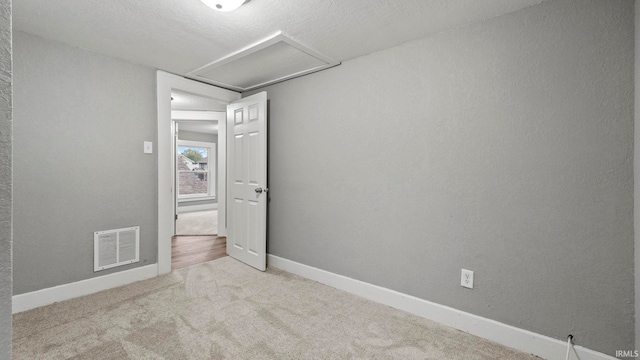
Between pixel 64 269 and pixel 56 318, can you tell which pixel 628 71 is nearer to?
pixel 56 318

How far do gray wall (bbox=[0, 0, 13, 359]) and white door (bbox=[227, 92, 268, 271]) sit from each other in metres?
2.48

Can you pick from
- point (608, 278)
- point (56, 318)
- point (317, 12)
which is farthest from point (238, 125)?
point (608, 278)

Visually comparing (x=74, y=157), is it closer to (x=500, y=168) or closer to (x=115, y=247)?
(x=115, y=247)

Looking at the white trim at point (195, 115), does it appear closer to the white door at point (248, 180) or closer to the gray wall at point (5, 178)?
the white door at point (248, 180)

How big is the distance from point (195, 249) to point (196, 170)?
4.25 m

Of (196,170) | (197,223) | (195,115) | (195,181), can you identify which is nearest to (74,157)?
(195,115)

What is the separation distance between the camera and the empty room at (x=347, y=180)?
64.4 inches

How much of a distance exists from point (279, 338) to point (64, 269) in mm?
2043

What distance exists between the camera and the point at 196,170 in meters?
7.71

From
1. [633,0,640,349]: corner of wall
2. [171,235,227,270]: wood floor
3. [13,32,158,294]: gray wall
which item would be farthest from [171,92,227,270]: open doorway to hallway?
[633,0,640,349]: corner of wall

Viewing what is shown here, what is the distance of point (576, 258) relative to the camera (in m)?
1.65

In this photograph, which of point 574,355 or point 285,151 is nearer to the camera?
point 574,355

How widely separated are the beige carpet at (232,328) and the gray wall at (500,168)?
12.4 inches

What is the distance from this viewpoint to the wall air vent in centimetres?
258
